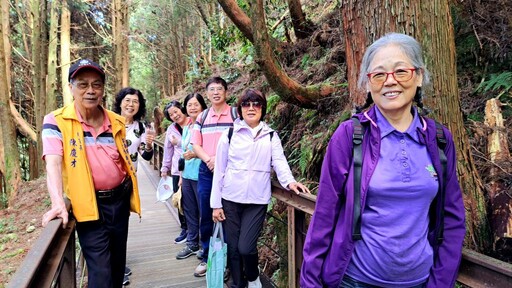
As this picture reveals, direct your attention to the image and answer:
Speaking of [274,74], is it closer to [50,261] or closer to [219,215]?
[219,215]

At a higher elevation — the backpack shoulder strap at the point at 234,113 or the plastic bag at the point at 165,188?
the backpack shoulder strap at the point at 234,113

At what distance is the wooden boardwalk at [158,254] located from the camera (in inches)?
163

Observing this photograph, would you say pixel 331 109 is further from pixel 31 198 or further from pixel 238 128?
pixel 31 198

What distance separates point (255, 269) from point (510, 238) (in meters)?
2.06

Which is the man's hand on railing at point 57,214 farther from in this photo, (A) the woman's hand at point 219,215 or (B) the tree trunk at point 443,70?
(B) the tree trunk at point 443,70

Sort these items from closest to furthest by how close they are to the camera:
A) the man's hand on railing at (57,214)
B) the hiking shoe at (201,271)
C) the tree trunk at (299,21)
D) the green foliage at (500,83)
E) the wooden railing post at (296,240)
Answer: the man's hand on railing at (57,214), the wooden railing post at (296,240), the green foliage at (500,83), the hiking shoe at (201,271), the tree trunk at (299,21)

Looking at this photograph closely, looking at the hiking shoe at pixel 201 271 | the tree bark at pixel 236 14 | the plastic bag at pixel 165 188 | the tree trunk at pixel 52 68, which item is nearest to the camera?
the hiking shoe at pixel 201 271

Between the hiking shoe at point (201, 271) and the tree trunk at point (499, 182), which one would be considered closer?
the tree trunk at point (499, 182)

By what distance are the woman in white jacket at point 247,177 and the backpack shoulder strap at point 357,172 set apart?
153cm

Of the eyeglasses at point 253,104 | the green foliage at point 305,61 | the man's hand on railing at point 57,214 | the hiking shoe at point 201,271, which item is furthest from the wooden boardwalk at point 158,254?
the green foliage at point 305,61

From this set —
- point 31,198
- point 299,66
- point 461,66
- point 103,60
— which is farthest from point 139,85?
point 461,66

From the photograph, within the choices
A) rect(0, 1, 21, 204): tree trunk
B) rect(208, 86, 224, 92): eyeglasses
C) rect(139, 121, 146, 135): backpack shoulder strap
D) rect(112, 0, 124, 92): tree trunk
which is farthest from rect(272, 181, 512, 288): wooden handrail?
rect(112, 0, 124, 92): tree trunk

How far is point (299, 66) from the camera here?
23.7ft

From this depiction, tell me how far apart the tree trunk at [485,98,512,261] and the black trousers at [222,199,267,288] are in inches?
72.1
